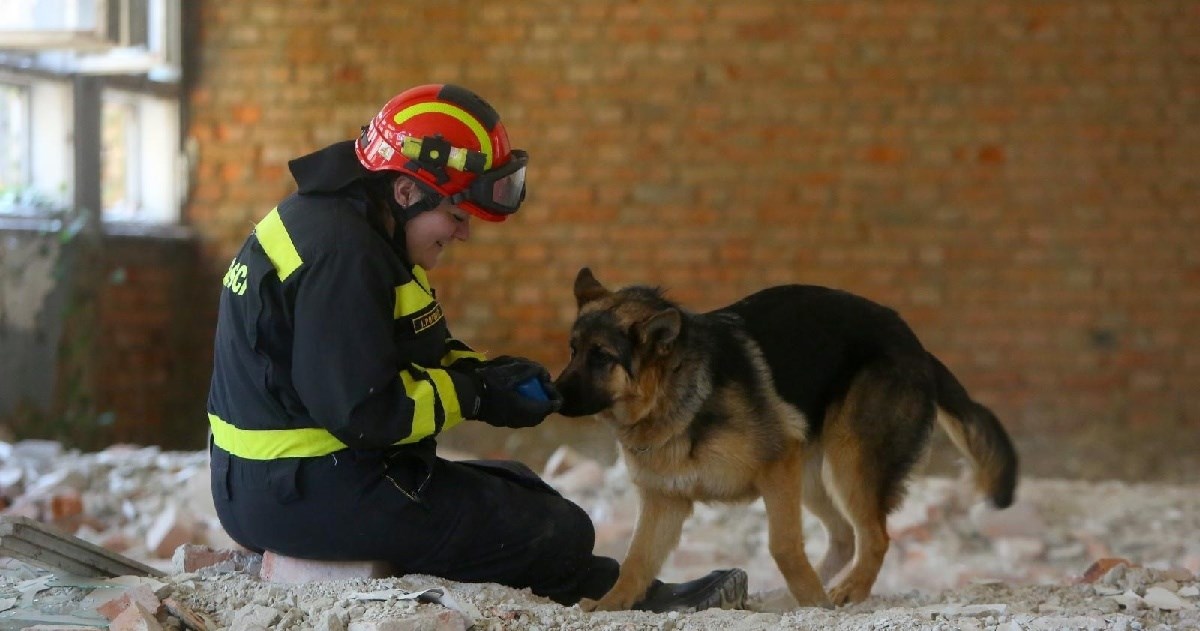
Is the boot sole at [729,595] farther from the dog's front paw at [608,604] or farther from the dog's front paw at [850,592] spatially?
the dog's front paw at [850,592]

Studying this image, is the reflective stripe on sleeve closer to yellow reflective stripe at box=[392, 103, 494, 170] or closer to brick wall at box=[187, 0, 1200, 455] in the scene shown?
yellow reflective stripe at box=[392, 103, 494, 170]

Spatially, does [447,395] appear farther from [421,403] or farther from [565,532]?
[565,532]

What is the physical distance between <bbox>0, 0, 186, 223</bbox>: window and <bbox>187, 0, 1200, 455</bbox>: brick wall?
0.31 m

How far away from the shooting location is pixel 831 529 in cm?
498

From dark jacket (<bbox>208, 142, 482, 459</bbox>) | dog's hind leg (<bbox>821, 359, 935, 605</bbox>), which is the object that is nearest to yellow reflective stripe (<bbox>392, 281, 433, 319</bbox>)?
dark jacket (<bbox>208, 142, 482, 459</bbox>)

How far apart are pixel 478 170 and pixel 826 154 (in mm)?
5326

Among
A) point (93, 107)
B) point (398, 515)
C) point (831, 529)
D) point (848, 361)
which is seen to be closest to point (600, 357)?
point (398, 515)

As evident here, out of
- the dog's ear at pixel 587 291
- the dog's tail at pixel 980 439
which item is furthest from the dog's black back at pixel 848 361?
the dog's ear at pixel 587 291

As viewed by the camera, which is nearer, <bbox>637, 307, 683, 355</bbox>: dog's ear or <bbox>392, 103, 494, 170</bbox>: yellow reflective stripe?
<bbox>392, 103, 494, 170</bbox>: yellow reflective stripe

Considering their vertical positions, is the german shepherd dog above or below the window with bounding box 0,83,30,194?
below

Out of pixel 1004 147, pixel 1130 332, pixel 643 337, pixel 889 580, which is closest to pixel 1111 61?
pixel 1004 147

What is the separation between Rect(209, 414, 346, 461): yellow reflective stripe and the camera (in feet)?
11.7

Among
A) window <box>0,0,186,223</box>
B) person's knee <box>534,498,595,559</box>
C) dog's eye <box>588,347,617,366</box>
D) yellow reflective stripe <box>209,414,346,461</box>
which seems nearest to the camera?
yellow reflective stripe <box>209,414,346,461</box>

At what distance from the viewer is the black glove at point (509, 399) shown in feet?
12.1
